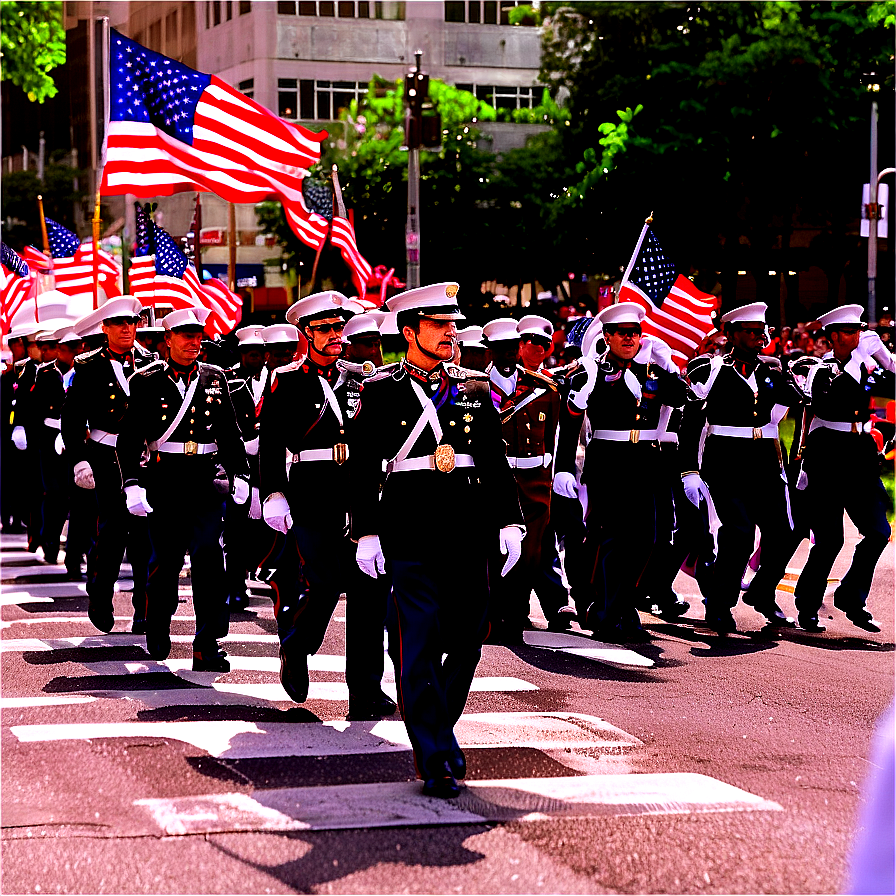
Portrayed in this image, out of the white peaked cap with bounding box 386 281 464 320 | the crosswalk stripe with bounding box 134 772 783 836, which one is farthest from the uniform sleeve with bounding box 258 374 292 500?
the crosswalk stripe with bounding box 134 772 783 836

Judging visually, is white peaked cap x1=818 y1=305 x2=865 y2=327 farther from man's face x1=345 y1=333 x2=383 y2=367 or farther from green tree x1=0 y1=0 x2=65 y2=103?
green tree x1=0 y1=0 x2=65 y2=103

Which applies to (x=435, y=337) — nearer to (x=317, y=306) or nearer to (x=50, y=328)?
(x=317, y=306)

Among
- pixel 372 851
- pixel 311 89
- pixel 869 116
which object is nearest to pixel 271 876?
pixel 372 851

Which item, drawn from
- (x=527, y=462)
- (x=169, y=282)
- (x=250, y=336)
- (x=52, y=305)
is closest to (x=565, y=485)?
(x=527, y=462)

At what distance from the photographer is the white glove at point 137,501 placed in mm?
10141

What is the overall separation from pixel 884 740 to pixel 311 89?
67165 mm

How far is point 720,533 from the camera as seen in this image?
A: 11867mm

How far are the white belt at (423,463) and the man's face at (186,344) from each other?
347cm

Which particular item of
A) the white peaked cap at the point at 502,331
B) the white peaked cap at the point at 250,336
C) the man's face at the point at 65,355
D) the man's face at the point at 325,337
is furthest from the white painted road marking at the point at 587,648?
the man's face at the point at 65,355

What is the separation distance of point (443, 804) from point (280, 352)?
21.3 ft

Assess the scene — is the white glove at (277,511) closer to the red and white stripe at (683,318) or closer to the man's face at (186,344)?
the man's face at (186,344)

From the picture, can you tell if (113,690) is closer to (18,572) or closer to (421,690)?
(421,690)

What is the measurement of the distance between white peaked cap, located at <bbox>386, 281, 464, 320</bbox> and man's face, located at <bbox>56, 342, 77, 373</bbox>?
9.34 metres

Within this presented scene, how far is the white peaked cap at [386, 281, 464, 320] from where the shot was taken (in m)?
7.19
